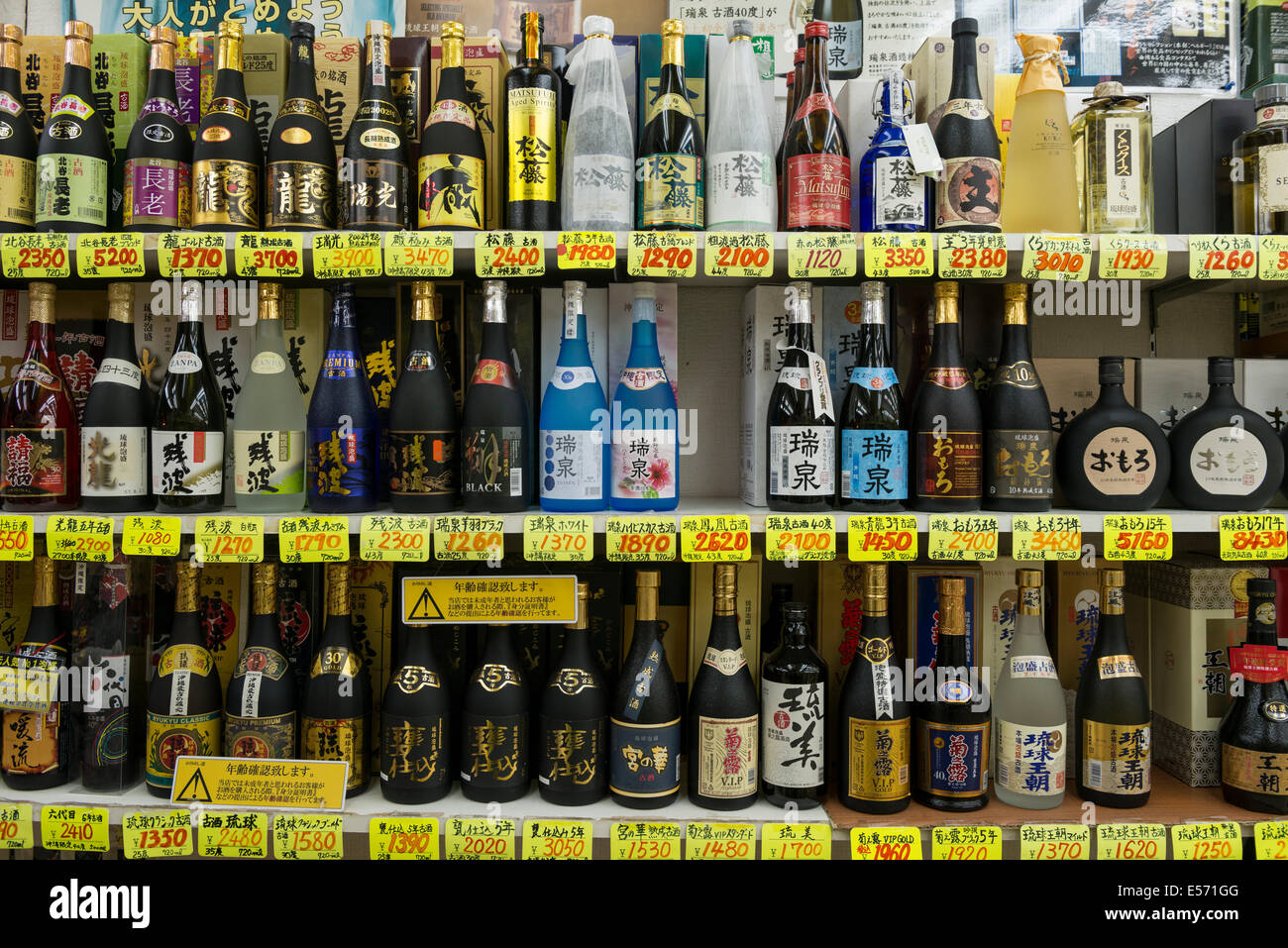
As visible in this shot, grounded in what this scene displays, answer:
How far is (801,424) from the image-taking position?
1.30m

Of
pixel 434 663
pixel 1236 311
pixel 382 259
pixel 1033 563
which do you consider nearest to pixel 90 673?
pixel 434 663

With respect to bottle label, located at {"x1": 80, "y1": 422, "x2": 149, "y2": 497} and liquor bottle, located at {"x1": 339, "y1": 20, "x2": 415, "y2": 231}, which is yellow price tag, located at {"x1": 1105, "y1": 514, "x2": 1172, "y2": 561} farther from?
bottle label, located at {"x1": 80, "y1": 422, "x2": 149, "y2": 497}

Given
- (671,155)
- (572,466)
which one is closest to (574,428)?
(572,466)

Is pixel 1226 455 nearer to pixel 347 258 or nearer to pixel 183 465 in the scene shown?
pixel 347 258

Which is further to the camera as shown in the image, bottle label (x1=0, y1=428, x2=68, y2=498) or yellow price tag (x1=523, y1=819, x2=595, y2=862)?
bottle label (x1=0, y1=428, x2=68, y2=498)

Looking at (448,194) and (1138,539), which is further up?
(448,194)

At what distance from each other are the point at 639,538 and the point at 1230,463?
979 mm

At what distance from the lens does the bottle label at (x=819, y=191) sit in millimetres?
1233

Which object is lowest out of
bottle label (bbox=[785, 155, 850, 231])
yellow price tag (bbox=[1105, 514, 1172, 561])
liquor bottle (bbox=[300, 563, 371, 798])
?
liquor bottle (bbox=[300, 563, 371, 798])

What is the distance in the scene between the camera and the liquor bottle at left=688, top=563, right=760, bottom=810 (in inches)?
49.1

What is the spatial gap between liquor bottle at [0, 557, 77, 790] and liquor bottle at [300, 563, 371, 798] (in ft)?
1.26

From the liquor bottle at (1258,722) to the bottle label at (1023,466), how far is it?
0.40 m

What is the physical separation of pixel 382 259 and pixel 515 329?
0.93ft

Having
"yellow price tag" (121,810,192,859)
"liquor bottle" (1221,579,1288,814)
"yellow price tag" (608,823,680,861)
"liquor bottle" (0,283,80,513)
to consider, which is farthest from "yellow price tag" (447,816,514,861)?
"liquor bottle" (1221,579,1288,814)
